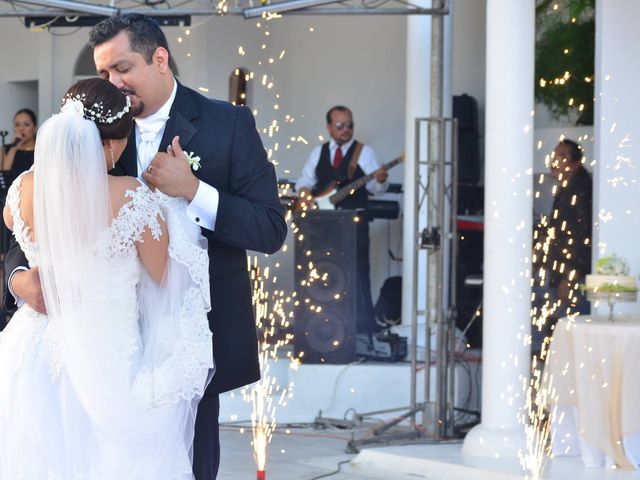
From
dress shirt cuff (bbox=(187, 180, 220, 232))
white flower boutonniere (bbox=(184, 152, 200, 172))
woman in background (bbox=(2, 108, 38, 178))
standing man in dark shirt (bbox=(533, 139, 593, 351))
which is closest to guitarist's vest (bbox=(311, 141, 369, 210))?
standing man in dark shirt (bbox=(533, 139, 593, 351))

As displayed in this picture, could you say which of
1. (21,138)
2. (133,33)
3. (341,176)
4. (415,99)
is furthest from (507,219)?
(21,138)

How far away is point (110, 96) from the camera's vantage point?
122 inches

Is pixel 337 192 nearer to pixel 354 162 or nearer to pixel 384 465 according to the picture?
pixel 354 162

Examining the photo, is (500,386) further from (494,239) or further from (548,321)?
(548,321)

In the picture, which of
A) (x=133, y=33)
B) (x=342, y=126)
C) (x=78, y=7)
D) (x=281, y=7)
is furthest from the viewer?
(x=342, y=126)

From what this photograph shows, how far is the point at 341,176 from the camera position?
1041 cm

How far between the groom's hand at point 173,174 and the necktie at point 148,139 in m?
0.19

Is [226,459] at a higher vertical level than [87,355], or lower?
lower

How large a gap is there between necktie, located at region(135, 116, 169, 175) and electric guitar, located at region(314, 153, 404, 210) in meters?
6.61

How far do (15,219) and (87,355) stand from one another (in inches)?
15.0

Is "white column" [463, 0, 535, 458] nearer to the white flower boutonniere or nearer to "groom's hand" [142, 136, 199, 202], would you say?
the white flower boutonniere

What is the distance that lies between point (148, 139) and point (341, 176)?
7133 mm

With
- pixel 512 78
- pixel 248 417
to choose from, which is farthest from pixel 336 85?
pixel 512 78

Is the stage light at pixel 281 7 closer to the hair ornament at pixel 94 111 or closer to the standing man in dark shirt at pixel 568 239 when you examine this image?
the standing man in dark shirt at pixel 568 239
